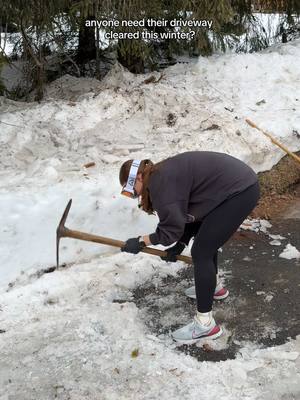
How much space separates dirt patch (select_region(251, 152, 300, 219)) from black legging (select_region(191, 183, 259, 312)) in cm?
223

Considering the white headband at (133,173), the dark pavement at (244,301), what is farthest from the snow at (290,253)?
the white headband at (133,173)

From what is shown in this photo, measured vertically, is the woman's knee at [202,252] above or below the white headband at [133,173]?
below

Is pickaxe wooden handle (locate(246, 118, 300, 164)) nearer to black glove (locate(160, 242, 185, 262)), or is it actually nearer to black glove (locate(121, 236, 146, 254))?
black glove (locate(160, 242, 185, 262))

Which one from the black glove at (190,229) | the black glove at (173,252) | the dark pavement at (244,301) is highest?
the black glove at (190,229)

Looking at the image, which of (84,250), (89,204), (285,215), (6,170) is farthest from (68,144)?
(285,215)

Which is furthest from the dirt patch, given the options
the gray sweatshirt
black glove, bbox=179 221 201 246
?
the gray sweatshirt

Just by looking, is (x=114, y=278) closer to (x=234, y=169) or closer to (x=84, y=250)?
(x=84, y=250)

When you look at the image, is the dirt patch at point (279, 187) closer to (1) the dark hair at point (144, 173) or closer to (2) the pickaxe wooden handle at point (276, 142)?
(2) the pickaxe wooden handle at point (276, 142)

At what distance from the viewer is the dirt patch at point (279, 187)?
5.37 m

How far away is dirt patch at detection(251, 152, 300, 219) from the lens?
5.37 meters

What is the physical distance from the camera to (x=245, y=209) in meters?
3.10

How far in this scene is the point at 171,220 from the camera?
286 cm

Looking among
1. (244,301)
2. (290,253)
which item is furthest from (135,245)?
(290,253)

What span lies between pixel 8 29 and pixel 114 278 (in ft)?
13.6
